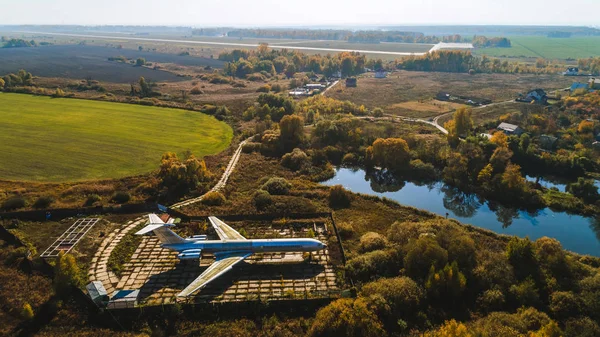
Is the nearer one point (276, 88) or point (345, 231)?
point (345, 231)

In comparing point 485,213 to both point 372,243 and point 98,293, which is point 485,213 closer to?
point 372,243

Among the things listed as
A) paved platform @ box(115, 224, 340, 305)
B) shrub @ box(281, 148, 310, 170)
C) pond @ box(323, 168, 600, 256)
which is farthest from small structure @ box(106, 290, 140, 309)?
shrub @ box(281, 148, 310, 170)

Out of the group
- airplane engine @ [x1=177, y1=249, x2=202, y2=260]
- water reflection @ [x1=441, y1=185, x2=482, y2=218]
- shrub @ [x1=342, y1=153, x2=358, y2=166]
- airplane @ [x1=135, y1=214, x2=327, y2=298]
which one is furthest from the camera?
shrub @ [x1=342, y1=153, x2=358, y2=166]

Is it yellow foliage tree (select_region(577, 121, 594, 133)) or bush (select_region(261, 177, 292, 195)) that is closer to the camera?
bush (select_region(261, 177, 292, 195))

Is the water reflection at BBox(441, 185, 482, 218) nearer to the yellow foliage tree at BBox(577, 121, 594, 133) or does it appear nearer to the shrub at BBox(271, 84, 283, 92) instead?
the yellow foliage tree at BBox(577, 121, 594, 133)

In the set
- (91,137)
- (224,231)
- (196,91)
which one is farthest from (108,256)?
(196,91)

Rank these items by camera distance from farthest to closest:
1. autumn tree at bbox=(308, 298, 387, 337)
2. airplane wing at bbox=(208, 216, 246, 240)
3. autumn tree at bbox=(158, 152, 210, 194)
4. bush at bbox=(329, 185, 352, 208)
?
autumn tree at bbox=(158, 152, 210, 194), bush at bbox=(329, 185, 352, 208), airplane wing at bbox=(208, 216, 246, 240), autumn tree at bbox=(308, 298, 387, 337)

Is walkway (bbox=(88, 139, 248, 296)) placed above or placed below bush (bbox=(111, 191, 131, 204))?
below

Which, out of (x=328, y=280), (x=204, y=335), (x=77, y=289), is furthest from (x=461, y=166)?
(x=77, y=289)
